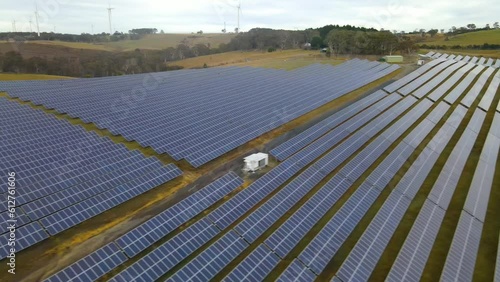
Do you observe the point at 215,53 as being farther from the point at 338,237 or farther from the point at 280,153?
the point at 338,237

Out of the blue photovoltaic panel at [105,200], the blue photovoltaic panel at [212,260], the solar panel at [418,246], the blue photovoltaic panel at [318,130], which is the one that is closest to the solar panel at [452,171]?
the solar panel at [418,246]

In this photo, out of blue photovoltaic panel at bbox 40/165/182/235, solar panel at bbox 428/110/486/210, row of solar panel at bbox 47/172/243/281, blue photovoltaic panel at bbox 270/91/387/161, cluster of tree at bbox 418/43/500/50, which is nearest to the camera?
row of solar panel at bbox 47/172/243/281

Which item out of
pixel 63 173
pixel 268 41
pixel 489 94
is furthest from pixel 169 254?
pixel 268 41

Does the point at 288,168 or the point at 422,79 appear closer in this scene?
the point at 288,168

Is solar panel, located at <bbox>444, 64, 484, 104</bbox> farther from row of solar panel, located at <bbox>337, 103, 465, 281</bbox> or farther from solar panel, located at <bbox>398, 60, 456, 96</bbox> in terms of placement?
row of solar panel, located at <bbox>337, 103, 465, 281</bbox>

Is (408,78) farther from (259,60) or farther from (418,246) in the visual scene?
(418,246)

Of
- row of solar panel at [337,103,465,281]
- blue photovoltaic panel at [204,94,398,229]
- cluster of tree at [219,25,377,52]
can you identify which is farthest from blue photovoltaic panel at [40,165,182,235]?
cluster of tree at [219,25,377,52]
